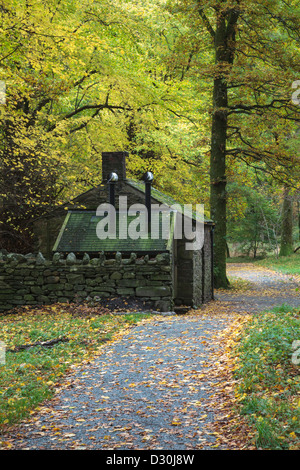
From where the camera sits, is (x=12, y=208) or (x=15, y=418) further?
(x=12, y=208)

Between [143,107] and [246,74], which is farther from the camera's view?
[143,107]

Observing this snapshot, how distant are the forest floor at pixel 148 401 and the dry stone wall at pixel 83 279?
352cm

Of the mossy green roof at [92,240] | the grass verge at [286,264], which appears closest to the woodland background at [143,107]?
the mossy green roof at [92,240]

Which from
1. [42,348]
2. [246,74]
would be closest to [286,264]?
[246,74]

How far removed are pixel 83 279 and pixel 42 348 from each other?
5.28m

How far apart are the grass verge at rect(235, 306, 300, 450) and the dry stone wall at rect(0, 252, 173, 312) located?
18.3 ft

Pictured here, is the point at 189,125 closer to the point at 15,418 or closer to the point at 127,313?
the point at 127,313

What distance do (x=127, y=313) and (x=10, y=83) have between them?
313 inches

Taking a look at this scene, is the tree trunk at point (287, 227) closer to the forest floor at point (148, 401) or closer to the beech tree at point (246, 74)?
the beech tree at point (246, 74)

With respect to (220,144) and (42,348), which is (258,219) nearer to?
(220,144)

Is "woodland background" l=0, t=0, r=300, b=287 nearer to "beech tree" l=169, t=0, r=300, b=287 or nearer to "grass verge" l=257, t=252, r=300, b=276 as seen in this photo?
"beech tree" l=169, t=0, r=300, b=287

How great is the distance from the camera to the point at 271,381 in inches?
253

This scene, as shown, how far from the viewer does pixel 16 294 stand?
15367 mm

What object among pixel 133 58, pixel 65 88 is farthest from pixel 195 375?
pixel 133 58
